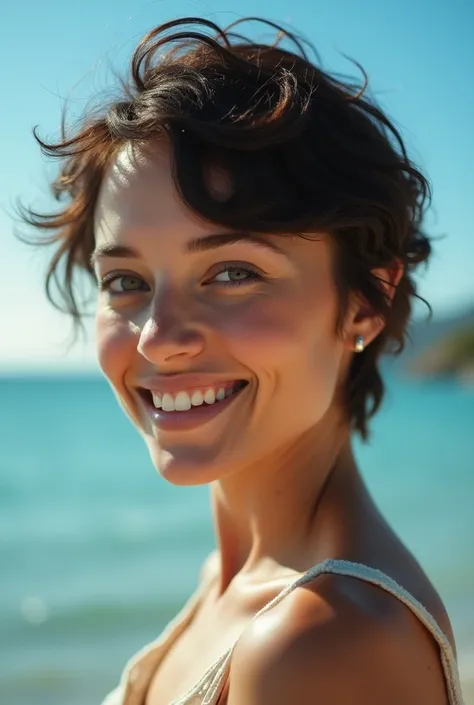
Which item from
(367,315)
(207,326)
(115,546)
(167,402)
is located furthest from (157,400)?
(115,546)

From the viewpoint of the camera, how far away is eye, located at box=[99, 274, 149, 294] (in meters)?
2.05

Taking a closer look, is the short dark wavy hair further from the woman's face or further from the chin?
the chin

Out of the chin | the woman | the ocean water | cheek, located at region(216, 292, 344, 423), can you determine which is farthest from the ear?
the ocean water

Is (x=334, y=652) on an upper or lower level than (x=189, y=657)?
upper

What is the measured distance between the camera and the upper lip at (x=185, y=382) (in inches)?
74.9

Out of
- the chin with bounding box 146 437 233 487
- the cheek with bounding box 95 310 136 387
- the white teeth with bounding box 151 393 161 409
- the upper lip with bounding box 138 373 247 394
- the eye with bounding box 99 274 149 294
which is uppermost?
the eye with bounding box 99 274 149 294

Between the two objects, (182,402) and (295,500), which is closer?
(182,402)

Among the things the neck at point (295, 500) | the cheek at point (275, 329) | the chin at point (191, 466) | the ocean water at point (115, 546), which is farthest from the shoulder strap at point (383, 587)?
the ocean water at point (115, 546)

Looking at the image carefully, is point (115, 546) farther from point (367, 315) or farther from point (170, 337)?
point (170, 337)

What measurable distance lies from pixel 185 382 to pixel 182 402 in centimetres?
6

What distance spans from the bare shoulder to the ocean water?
117 centimetres

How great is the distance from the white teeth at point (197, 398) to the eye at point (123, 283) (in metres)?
0.29

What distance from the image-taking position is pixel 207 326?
187 centimetres

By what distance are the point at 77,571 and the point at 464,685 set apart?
5.94 meters
